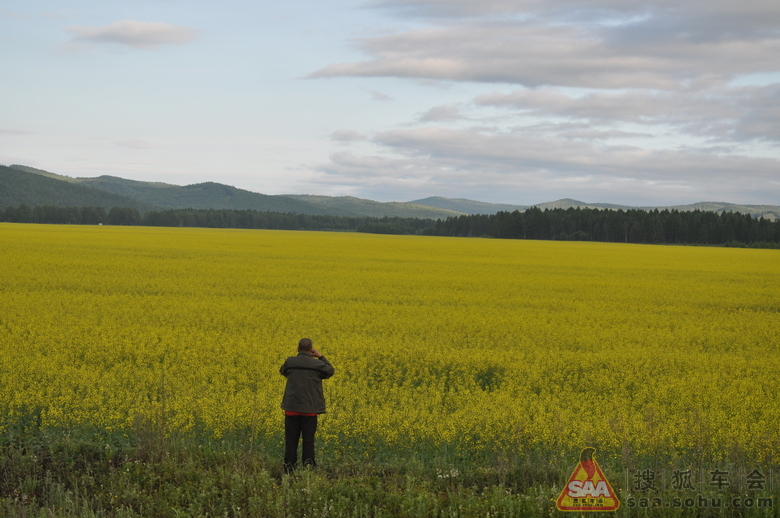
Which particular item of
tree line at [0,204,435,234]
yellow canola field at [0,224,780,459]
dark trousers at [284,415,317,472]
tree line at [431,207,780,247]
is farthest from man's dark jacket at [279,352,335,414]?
tree line at [0,204,435,234]

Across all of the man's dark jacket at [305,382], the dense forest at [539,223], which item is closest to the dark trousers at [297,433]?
the man's dark jacket at [305,382]

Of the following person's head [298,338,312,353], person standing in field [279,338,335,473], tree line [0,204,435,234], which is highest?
tree line [0,204,435,234]

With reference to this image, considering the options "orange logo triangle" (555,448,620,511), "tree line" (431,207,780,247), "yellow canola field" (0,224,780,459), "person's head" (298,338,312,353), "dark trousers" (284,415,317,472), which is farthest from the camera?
"tree line" (431,207,780,247)

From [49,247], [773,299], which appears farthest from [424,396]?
[49,247]

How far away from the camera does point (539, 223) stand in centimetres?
13062

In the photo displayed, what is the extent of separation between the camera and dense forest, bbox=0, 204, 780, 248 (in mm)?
111875

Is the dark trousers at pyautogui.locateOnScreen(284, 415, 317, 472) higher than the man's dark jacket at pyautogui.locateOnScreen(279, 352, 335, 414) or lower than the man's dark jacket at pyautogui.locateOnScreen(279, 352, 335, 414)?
lower

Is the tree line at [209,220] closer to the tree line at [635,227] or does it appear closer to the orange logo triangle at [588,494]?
the tree line at [635,227]

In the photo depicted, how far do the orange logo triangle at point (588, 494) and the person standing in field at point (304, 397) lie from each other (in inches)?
118

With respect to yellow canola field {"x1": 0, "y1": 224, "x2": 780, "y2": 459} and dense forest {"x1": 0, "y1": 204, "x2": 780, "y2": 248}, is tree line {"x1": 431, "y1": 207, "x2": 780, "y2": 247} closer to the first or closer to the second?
dense forest {"x1": 0, "y1": 204, "x2": 780, "y2": 248}

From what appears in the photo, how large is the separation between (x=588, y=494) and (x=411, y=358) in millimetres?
8468

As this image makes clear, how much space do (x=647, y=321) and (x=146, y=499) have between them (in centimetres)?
1948

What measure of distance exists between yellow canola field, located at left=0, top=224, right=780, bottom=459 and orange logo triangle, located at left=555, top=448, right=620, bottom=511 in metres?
1.84

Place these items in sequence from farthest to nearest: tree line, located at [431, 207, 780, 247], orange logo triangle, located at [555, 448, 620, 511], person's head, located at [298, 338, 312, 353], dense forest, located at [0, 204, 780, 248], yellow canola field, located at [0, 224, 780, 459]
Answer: dense forest, located at [0, 204, 780, 248] < tree line, located at [431, 207, 780, 247] < yellow canola field, located at [0, 224, 780, 459] < person's head, located at [298, 338, 312, 353] < orange logo triangle, located at [555, 448, 620, 511]
